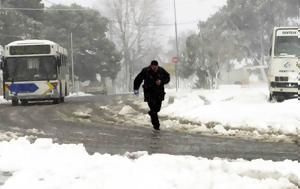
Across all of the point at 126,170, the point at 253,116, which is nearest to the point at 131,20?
the point at 253,116

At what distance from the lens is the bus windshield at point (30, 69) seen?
90.3 ft

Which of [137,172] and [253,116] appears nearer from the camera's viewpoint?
[137,172]

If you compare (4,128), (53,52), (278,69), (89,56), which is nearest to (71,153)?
(4,128)

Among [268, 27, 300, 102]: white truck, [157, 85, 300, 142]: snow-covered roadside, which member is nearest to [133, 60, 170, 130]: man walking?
[157, 85, 300, 142]: snow-covered roadside

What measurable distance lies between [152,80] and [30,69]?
1572 cm

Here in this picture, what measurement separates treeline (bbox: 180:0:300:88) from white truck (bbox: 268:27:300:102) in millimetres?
39949

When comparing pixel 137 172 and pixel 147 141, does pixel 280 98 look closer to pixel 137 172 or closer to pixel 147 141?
pixel 147 141

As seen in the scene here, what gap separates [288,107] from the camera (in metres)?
16.8

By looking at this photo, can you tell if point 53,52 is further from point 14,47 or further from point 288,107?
point 288,107

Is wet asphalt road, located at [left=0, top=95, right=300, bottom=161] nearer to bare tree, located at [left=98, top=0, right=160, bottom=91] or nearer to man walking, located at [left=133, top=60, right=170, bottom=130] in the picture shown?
man walking, located at [left=133, top=60, right=170, bottom=130]

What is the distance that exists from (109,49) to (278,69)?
55.2 m

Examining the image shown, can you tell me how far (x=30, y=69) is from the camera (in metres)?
27.7

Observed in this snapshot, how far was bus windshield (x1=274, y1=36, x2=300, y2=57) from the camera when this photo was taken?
74.2ft

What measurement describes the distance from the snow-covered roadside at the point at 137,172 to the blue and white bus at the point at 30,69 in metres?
19.3
